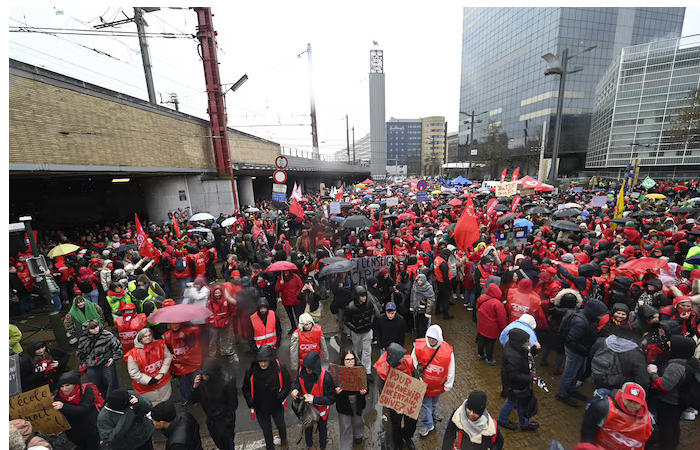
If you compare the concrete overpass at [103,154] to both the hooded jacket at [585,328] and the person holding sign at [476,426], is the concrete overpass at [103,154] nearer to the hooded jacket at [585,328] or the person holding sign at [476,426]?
the person holding sign at [476,426]

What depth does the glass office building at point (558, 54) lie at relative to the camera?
53062 millimetres

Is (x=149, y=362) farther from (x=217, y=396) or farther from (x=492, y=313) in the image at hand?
(x=492, y=313)

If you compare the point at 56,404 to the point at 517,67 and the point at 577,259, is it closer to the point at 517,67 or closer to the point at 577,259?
the point at 577,259

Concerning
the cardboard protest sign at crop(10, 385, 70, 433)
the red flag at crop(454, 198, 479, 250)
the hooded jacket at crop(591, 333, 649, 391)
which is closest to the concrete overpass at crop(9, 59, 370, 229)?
the cardboard protest sign at crop(10, 385, 70, 433)

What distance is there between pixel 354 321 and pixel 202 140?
17.3 meters

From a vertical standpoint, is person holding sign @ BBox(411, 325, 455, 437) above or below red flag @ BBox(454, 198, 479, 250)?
below

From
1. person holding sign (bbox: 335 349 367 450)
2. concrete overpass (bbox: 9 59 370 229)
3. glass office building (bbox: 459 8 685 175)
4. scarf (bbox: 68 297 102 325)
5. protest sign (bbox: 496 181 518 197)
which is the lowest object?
person holding sign (bbox: 335 349 367 450)

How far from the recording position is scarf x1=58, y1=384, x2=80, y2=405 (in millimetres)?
3299

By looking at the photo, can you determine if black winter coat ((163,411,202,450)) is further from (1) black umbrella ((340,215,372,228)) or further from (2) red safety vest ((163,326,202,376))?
(1) black umbrella ((340,215,372,228))

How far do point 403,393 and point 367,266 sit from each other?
11.0ft

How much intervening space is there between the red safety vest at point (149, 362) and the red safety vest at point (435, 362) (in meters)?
3.34

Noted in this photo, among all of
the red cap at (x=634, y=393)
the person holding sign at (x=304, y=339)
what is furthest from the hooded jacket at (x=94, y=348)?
the red cap at (x=634, y=393)

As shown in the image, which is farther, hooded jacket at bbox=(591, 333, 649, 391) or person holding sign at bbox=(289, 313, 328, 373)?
person holding sign at bbox=(289, 313, 328, 373)

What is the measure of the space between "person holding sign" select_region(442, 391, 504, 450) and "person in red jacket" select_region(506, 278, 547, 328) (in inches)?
103
